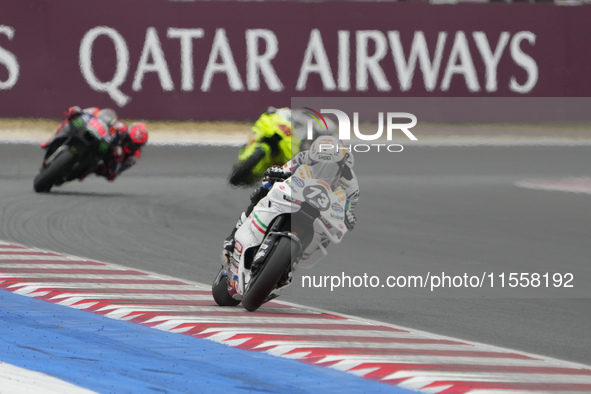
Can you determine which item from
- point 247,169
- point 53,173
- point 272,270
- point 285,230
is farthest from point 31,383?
point 53,173

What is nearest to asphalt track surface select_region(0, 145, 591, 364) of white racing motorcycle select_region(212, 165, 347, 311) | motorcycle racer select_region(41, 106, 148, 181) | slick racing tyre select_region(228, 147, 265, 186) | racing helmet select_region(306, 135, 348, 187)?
motorcycle racer select_region(41, 106, 148, 181)

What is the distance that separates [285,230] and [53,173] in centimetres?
708

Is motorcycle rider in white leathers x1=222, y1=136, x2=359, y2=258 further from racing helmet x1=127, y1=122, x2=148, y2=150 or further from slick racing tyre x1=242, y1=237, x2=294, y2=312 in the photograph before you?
racing helmet x1=127, y1=122, x2=148, y2=150

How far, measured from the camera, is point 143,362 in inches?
216

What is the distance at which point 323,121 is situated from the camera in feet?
22.7

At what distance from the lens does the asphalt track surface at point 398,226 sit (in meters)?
7.55

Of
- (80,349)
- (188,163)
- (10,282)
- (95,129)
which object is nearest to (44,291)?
(10,282)

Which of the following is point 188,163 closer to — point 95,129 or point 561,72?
point 95,129

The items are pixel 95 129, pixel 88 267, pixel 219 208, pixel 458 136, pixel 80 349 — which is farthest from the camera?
pixel 458 136

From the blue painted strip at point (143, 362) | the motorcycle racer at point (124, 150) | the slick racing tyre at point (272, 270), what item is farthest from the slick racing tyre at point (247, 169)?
the blue painted strip at point (143, 362)

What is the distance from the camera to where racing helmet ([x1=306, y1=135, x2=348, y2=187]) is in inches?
262

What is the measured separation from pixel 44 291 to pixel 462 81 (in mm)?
13228

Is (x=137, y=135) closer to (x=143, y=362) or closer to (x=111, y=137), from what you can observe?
(x=111, y=137)

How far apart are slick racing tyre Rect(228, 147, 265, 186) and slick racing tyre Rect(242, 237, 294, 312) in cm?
480
